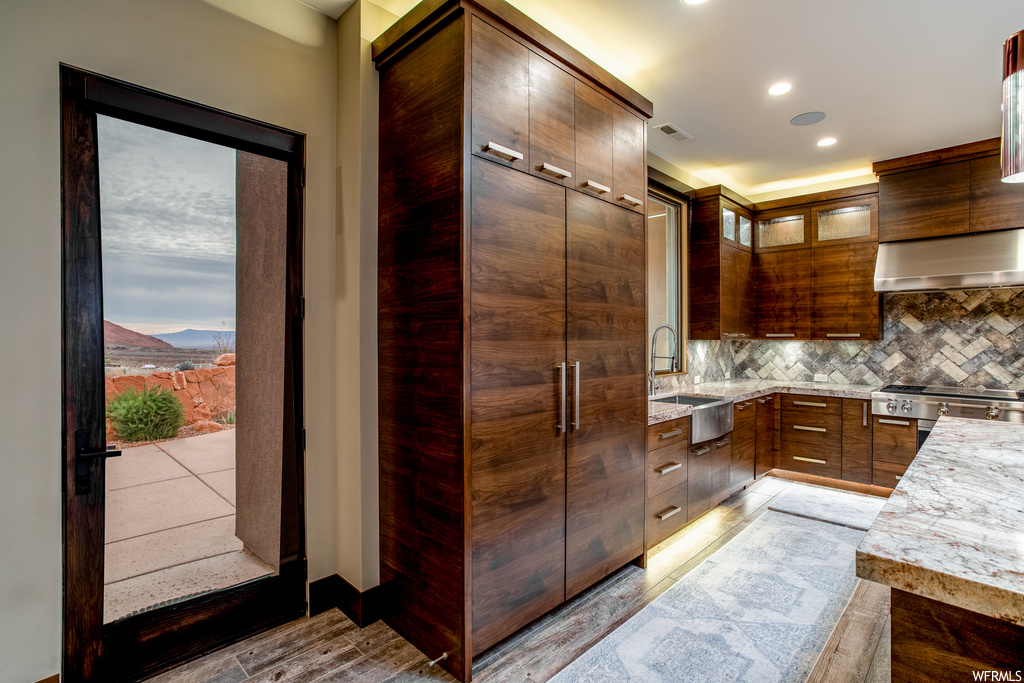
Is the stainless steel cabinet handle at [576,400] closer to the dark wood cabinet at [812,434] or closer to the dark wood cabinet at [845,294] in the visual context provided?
the dark wood cabinet at [812,434]

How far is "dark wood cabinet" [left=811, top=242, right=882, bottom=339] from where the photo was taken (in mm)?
4391

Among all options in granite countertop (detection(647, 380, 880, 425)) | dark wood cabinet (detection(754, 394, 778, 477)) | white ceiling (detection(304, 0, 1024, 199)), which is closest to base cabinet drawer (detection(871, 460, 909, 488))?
granite countertop (detection(647, 380, 880, 425))

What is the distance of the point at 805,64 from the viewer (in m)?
2.77

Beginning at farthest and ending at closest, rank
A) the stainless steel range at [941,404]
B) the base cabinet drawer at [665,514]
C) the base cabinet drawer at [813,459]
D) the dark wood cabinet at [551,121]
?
the base cabinet drawer at [813,459] < the stainless steel range at [941,404] < the base cabinet drawer at [665,514] < the dark wood cabinet at [551,121]

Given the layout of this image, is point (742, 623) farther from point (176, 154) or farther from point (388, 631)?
point (176, 154)

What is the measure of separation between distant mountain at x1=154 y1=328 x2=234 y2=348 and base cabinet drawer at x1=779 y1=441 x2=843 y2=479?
467cm

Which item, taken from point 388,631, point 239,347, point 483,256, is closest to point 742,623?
point 388,631

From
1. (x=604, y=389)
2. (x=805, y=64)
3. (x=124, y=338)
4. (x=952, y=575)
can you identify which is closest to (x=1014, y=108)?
(x=952, y=575)

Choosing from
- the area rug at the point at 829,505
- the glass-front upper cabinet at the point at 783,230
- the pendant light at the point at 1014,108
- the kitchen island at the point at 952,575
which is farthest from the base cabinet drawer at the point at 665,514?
the glass-front upper cabinet at the point at 783,230

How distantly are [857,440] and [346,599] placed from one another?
4.23 metres

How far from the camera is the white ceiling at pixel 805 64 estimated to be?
7.72 ft

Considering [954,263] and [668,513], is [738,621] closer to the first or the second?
[668,513]

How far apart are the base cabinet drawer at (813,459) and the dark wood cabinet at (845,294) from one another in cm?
105

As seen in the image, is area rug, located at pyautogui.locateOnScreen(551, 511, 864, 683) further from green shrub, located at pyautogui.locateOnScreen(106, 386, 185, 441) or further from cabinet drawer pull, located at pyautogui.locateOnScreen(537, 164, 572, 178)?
cabinet drawer pull, located at pyautogui.locateOnScreen(537, 164, 572, 178)
